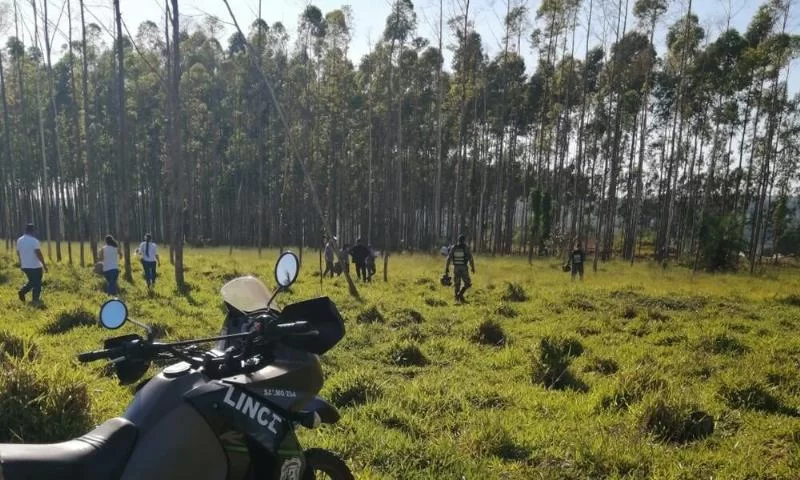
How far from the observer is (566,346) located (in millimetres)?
8141

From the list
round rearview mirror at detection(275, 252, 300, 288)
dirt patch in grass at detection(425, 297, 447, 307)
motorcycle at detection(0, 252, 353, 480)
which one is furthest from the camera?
dirt patch in grass at detection(425, 297, 447, 307)

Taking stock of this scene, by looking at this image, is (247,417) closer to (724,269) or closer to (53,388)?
(53,388)

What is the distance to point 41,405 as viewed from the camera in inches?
162

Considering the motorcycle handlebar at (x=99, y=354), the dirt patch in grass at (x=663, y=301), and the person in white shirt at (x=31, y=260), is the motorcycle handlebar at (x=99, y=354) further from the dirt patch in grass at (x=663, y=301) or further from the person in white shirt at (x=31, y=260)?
the dirt patch in grass at (x=663, y=301)

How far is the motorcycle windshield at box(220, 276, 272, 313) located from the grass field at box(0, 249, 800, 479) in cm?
179

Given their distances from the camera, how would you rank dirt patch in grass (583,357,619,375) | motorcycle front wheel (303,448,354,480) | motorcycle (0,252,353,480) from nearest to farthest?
motorcycle (0,252,353,480)
motorcycle front wheel (303,448,354,480)
dirt patch in grass (583,357,619,375)

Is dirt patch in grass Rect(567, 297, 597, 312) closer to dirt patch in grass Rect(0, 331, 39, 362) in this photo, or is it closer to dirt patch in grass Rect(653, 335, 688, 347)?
dirt patch in grass Rect(653, 335, 688, 347)

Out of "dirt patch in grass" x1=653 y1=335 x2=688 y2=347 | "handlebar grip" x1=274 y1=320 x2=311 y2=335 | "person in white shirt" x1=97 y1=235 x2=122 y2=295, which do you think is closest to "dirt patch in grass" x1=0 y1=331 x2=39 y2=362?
"handlebar grip" x1=274 y1=320 x2=311 y2=335

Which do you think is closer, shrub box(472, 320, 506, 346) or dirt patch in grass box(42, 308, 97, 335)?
dirt patch in grass box(42, 308, 97, 335)

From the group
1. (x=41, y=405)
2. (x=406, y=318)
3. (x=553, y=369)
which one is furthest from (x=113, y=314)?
(x=406, y=318)

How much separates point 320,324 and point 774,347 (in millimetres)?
8657

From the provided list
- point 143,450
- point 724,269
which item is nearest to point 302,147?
point 724,269

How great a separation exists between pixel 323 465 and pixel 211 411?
0.87 m

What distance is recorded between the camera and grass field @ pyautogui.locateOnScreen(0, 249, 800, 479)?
4254mm
